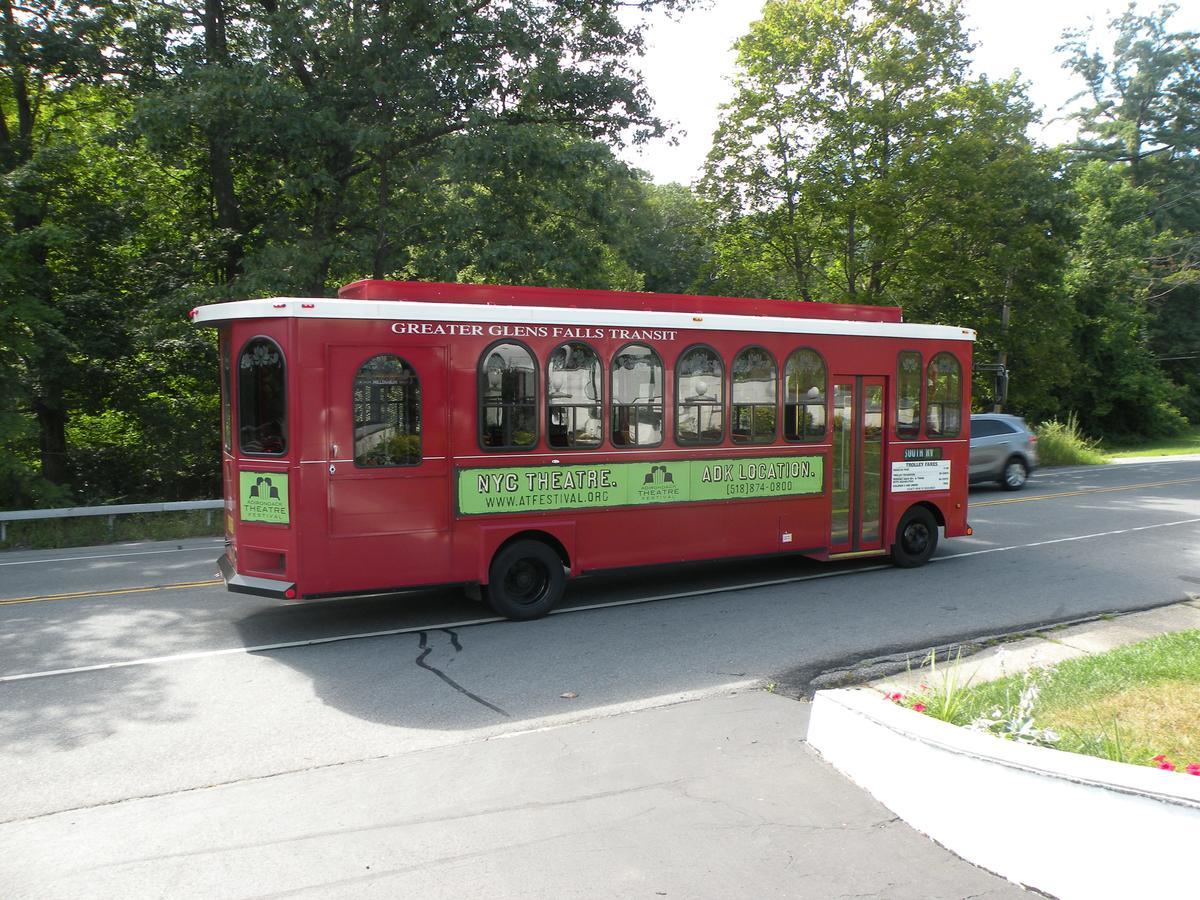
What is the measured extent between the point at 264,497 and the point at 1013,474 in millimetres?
18484

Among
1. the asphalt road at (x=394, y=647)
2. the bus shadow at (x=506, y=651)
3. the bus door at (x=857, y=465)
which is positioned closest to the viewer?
the asphalt road at (x=394, y=647)

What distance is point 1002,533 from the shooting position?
48.6ft

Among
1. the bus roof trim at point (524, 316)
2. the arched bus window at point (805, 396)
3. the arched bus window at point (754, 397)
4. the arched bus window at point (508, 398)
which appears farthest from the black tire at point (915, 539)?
the arched bus window at point (508, 398)

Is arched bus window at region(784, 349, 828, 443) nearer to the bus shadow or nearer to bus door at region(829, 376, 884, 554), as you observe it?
bus door at region(829, 376, 884, 554)

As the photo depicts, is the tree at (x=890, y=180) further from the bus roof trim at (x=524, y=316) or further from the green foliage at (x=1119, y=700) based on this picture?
the green foliage at (x=1119, y=700)

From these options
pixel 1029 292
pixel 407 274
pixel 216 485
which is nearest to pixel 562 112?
pixel 407 274

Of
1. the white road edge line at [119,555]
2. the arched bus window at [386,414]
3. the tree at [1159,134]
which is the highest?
the tree at [1159,134]

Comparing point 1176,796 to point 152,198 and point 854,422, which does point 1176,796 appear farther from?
point 152,198

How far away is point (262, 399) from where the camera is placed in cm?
817

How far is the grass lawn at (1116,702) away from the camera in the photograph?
16.5ft

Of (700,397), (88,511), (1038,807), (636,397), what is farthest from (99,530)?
(1038,807)

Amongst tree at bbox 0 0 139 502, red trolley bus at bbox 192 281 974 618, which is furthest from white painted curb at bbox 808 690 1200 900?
tree at bbox 0 0 139 502

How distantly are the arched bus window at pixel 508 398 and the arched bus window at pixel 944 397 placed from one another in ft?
18.7

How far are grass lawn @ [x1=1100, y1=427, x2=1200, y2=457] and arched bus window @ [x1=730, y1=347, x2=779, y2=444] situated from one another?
33.1 meters
